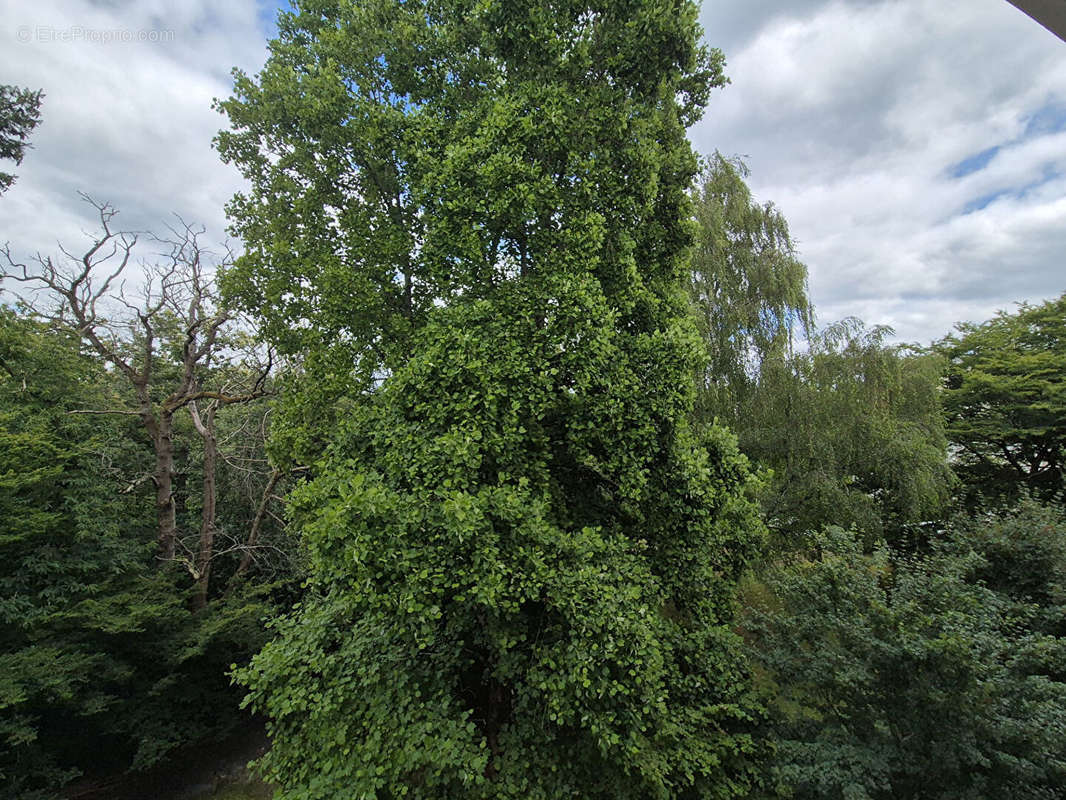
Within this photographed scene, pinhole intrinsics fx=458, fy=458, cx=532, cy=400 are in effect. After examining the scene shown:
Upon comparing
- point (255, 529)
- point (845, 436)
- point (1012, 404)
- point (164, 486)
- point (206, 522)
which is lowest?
point (255, 529)

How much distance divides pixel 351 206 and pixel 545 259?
3210mm

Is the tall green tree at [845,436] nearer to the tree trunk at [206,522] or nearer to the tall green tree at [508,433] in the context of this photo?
the tall green tree at [508,433]

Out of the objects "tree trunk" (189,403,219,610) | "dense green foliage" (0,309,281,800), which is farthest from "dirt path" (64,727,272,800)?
"tree trunk" (189,403,219,610)

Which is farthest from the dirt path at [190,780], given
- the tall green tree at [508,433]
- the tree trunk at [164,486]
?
the tall green tree at [508,433]

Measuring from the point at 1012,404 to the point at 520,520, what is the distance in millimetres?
15382

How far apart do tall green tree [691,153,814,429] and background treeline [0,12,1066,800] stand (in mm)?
437

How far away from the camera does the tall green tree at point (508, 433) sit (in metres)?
3.74

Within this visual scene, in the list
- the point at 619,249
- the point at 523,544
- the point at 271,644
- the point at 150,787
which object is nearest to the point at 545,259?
the point at 619,249

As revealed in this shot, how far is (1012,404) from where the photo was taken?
40.1 ft

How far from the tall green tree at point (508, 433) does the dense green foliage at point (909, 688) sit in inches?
25.1

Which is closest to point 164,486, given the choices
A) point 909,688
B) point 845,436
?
point 909,688

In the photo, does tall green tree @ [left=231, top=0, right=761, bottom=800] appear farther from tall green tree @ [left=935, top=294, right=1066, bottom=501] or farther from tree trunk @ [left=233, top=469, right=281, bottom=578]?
tall green tree @ [left=935, top=294, right=1066, bottom=501]

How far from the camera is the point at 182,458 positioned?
11.2m

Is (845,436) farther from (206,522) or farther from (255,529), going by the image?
(206,522)
